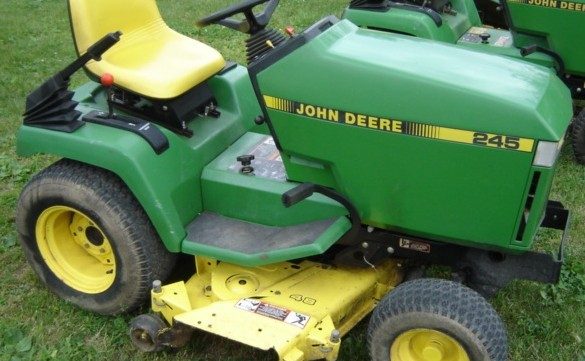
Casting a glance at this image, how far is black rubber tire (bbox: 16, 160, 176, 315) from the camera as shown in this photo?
2.83 m

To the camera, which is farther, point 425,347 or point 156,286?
point 156,286

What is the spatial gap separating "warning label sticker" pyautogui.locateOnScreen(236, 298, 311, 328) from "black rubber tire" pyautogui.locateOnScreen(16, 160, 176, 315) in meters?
0.44

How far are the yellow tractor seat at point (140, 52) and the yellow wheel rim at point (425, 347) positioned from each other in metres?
1.29

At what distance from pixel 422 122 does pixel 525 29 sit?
2426 mm

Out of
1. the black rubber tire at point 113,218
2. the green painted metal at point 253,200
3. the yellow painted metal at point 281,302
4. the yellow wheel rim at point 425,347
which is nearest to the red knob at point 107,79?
the black rubber tire at point 113,218

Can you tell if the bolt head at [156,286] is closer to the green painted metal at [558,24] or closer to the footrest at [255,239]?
the footrest at [255,239]

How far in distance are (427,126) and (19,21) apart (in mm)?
6276

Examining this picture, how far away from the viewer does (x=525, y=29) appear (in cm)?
450

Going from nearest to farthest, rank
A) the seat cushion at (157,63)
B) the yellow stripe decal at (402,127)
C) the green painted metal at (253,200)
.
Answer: the yellow stripe decal at (402,127), the green painted metal at (253,200), the seat cushion at (157,63)

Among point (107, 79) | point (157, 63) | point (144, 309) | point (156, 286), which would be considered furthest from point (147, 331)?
Result: point (157, 63)

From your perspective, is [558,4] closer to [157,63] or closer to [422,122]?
[422,122]

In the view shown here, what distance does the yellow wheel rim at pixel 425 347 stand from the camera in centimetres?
247

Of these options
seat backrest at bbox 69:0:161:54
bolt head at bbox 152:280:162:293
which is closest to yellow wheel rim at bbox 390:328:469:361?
bolt head at bbox 152:280:162:293

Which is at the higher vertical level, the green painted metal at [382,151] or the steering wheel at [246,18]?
the steering wheel at [246,18]
